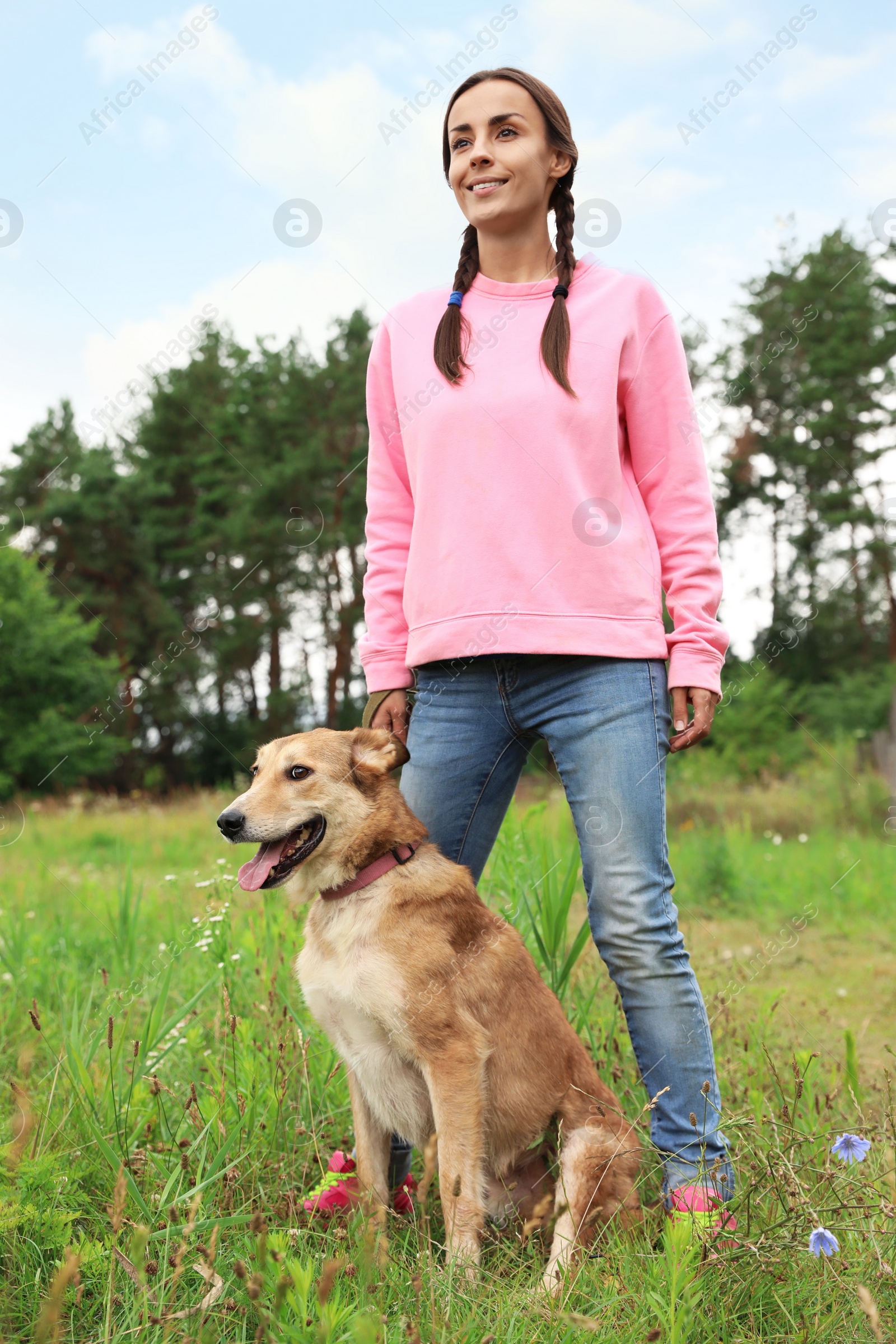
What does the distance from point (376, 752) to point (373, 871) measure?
36 cm

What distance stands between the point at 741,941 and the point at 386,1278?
4958 mm

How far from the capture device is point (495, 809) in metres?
2.92

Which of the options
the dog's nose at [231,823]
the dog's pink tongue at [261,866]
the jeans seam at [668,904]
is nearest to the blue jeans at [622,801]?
the jeans seam at [668,904]

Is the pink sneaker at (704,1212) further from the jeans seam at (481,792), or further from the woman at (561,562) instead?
the jeans seam at (481,792)

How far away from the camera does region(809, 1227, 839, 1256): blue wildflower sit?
1827 mm

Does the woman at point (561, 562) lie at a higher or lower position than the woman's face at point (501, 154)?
lower

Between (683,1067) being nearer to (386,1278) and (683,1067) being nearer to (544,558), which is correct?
(386,1278)

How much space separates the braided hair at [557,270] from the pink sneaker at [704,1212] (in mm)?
2028

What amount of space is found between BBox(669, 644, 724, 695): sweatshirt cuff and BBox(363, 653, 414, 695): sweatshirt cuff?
84 centimetres

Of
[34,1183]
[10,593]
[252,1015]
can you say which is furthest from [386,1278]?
[10,593]

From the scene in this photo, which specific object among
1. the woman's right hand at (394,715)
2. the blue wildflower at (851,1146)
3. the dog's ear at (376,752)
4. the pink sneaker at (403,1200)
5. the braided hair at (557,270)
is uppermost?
the braided hair at (557,270)

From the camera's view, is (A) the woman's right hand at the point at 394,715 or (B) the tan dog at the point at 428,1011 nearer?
(B) the tan dog at the point at 428,1011

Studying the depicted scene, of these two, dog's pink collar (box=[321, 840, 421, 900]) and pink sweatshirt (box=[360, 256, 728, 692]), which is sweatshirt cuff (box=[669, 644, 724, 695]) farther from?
dog's pink collar (box=[321, 840, 421, 900])

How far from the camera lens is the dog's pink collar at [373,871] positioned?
2.60 meters
